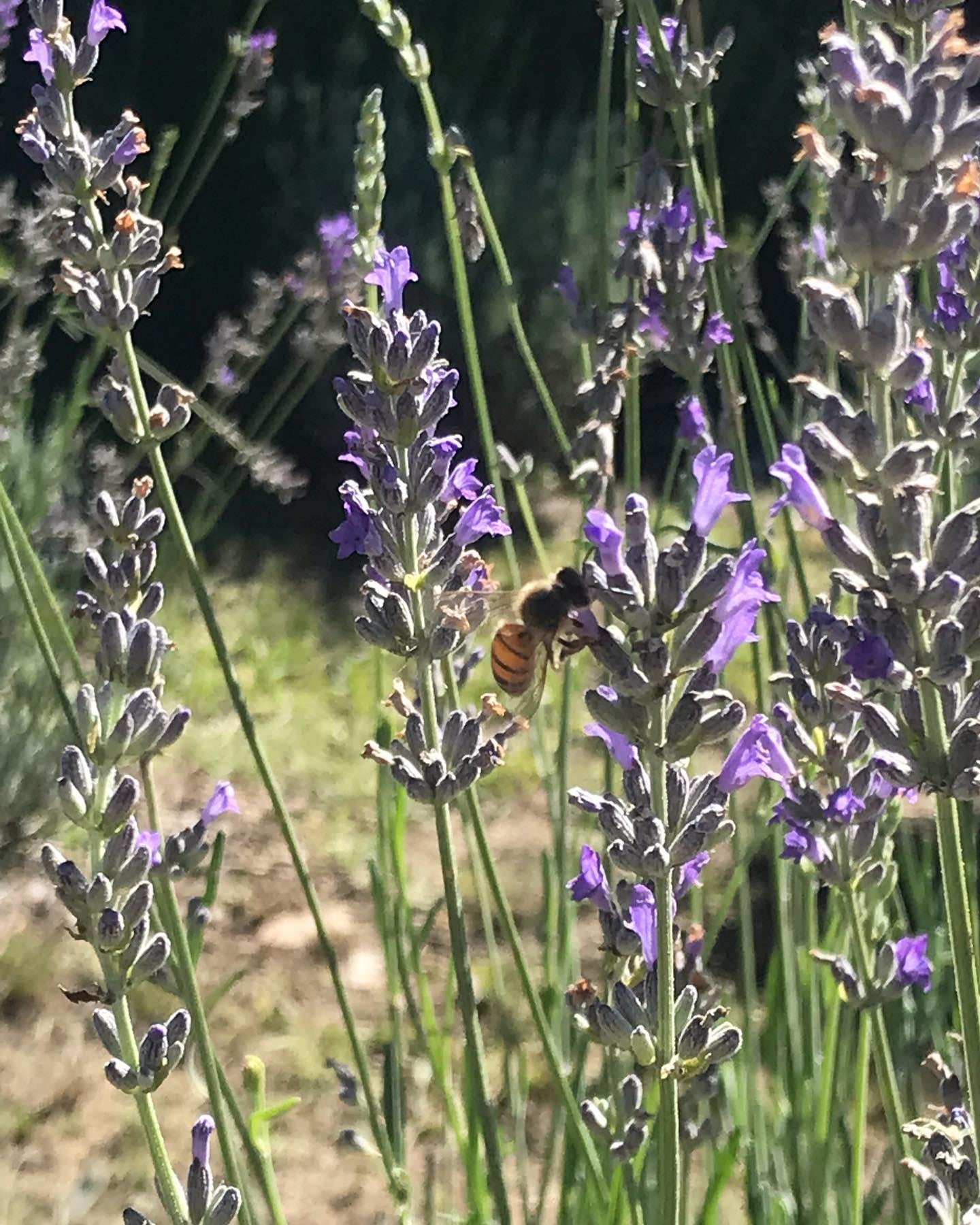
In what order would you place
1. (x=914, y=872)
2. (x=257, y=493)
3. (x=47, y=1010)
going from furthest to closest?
(x=257, y=493) → (x=47, y=1010) → (x=914, y=872)

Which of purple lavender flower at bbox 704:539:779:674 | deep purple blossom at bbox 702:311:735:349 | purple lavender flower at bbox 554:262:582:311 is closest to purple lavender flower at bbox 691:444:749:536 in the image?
purple lavender flower at bbox 704:539:779:674

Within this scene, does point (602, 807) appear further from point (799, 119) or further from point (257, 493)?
point (799, 119)

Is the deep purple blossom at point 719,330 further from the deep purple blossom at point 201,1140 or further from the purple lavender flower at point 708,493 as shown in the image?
the deep purple blossom at point 201,1140

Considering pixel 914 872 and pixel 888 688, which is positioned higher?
pixel 888 688

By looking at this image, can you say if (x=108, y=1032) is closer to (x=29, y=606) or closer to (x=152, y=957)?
(x=152, y=957)

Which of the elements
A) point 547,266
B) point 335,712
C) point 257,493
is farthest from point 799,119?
point 335,712

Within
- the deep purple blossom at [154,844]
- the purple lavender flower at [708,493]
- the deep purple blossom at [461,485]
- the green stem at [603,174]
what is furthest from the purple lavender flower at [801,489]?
the green stem at [603,174]

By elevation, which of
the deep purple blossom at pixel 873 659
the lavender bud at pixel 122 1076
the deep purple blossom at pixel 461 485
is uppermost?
the deep purple blossom at pixel 461 485
